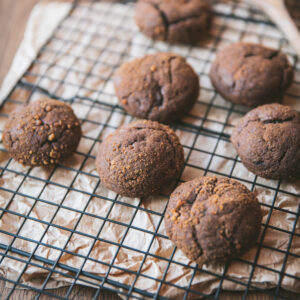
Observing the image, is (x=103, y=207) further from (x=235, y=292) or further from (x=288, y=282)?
(x=288, y=282)

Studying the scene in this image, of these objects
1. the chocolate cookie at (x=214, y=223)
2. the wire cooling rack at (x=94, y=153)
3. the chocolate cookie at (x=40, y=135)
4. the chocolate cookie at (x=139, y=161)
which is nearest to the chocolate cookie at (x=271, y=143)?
the wire cooling rack at (x=94, y=153)

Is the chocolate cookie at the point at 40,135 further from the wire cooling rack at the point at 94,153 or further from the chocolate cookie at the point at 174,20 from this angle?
the chocolate cookie at the point at 174,20

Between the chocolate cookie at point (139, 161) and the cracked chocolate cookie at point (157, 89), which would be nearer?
the chocolate cookie at point (139, 161)

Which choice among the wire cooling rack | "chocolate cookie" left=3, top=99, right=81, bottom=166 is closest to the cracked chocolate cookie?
the wire cooling rack

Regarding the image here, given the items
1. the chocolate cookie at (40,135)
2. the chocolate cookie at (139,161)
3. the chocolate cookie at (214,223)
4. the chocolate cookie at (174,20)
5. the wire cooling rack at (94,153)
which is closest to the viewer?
the chocolate cookie at (214,223)

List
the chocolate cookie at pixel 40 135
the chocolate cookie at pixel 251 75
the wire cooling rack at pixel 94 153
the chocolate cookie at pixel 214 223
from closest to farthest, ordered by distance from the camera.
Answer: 1. the chocolate cookie at pixel 214 223
2. the wire cooling rack at pixel 94 153
3. the chocolate cookie at pixel 40 135
4. the chocolate cookie at pixel 251 75

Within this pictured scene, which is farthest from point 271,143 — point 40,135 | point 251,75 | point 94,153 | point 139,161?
point 40,135
